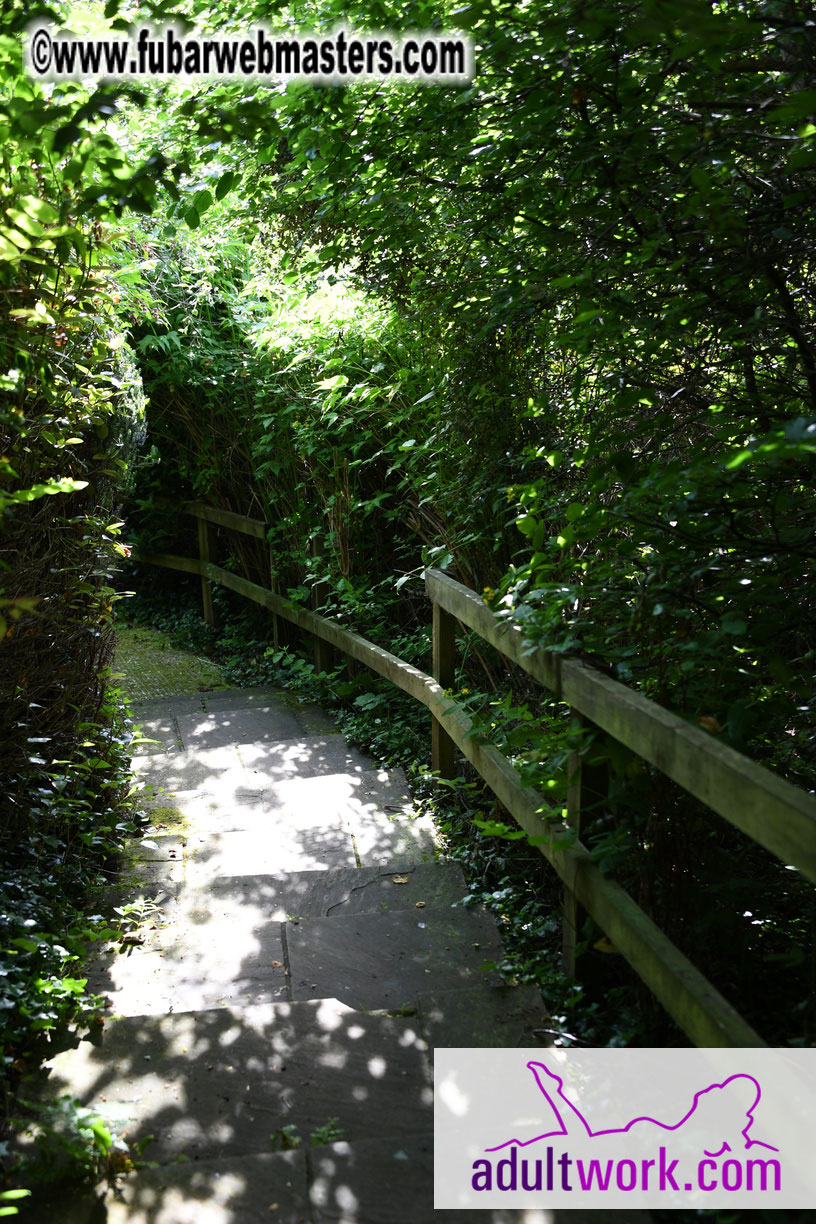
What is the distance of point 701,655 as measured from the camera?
2.41 meters

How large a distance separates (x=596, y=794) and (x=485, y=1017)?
665mm

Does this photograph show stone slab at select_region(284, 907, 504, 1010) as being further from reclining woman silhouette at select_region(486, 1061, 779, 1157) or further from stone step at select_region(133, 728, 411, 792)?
stone step at select_region(133, 728, 411, 792)

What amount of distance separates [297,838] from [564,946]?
1.70 metres

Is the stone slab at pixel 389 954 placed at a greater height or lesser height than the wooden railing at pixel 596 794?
lesser

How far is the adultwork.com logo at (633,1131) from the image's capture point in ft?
5.90

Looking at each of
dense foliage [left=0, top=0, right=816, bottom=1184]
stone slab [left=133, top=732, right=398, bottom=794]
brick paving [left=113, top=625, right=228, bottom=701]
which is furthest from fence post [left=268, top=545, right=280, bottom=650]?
dense foliage [left=0, top=0, right=816, bottom=1184]

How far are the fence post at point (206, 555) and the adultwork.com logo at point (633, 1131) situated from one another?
695 cm

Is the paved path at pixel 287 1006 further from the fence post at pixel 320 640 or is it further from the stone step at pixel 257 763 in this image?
the fence post at pixel 320 640

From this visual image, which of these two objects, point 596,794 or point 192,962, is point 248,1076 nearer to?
point 192,962

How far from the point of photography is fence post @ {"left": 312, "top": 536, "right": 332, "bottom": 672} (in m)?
6.54

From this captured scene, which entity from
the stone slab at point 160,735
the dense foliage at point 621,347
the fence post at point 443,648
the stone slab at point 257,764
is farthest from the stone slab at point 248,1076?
the stone slab at point 160,735

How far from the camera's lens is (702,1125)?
6.77ft

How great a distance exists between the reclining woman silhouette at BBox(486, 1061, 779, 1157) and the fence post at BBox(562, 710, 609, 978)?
57cm

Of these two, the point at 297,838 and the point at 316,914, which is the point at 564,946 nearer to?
the point at 316,914
